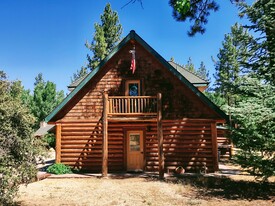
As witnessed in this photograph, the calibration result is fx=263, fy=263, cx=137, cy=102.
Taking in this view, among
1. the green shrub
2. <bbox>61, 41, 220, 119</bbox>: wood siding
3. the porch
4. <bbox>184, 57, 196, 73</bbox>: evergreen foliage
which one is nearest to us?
the porch

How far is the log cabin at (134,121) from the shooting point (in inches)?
641

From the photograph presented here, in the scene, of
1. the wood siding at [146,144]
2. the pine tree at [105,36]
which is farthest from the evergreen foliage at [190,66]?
the wood siding at [146,144]

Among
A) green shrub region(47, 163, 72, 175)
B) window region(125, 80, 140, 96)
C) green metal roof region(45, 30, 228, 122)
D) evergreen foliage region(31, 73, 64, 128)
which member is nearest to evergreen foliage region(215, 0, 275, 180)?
green metal roof region(45, 30, 228, 122)

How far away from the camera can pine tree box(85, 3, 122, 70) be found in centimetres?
4106

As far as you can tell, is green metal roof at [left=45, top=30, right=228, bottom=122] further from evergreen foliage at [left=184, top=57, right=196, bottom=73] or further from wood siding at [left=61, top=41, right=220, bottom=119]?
evergreen foliage at [left=184, top=57, right=196, bottom=73]

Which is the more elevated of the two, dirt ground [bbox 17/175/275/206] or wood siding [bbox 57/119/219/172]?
wood siding [bbox 57/119/219/172]

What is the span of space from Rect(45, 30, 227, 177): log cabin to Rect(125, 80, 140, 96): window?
7 centimetres

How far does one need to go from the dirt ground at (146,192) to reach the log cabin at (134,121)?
7.56ft

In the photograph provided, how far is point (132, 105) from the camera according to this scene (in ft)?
51.4

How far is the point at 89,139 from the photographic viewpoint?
55.0 feet

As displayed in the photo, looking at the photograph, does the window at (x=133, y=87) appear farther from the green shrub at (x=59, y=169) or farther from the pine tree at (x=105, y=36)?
the pine tree at (x=105, y=36)

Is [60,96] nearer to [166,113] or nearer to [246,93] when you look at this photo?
[166,113]

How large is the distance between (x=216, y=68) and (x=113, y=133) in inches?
1479

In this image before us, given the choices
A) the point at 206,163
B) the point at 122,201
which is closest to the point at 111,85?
the point at 206,163
